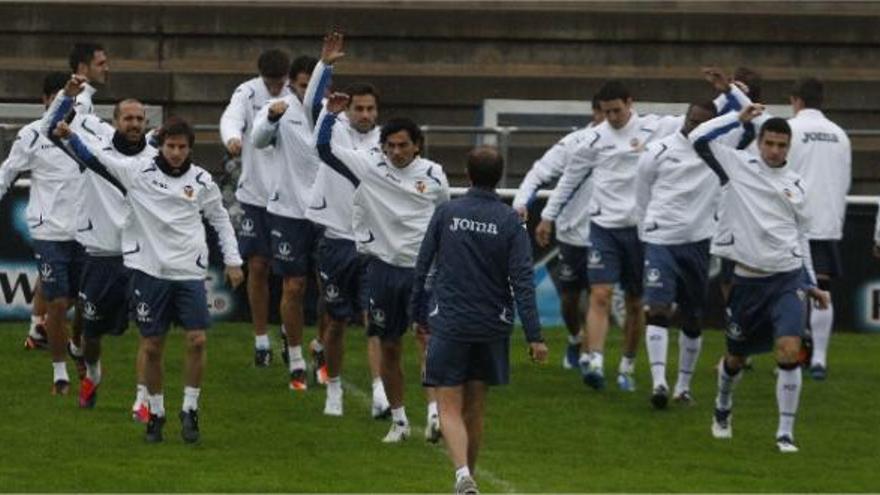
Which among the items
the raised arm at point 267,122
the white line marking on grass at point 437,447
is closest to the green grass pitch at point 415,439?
the white line marking on grass at point 437,447

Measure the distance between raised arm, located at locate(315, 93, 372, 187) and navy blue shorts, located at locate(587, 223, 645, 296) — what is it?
10.6 ft

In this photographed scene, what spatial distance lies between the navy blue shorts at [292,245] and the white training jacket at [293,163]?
0.25ft

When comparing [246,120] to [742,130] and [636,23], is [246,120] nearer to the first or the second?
[742,130]

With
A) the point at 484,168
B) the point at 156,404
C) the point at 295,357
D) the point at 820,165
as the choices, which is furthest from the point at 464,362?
the point at 820,165

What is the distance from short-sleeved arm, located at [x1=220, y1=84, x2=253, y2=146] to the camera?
2181cm

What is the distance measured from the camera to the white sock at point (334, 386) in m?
20.3

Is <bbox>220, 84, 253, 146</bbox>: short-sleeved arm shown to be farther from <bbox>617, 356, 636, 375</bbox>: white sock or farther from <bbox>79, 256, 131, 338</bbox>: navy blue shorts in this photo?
<bbox>617, 356, 636, 375</bbox>: white sock

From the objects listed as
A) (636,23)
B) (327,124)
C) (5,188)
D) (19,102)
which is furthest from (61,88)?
(636,23)

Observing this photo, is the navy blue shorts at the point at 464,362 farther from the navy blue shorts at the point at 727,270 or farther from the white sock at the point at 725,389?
the navy blue shorts at the point at 727,270

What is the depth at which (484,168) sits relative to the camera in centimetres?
1659

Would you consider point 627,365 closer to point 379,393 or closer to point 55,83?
point 379,393

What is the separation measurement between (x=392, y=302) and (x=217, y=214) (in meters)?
1.28

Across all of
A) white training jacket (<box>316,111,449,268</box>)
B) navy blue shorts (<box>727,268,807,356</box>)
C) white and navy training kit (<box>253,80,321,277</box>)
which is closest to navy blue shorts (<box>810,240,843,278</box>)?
navy blue shorts (<box>727,268,807,356</box>)

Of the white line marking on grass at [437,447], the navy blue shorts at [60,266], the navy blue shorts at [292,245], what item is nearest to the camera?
the white line marking on grass at [437,447]
